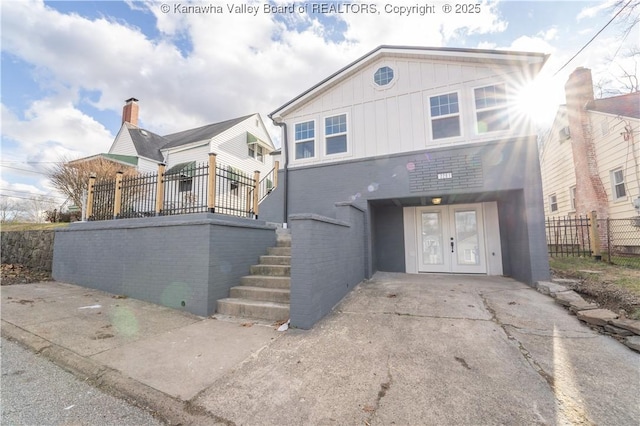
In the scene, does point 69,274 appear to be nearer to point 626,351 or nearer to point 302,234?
point 302,234

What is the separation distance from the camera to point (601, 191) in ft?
35.8

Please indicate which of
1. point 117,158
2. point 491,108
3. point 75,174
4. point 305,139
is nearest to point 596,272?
point 491,108

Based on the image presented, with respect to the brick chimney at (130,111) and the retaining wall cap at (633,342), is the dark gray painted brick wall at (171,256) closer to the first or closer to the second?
the retaining wall cap at (633,342)

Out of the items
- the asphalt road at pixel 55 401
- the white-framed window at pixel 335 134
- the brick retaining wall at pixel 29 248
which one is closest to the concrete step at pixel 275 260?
the asphalt road at pixel 55 401

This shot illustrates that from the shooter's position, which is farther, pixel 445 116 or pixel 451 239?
pixel 451 239

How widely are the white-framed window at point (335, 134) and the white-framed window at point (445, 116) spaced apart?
2.65 metres

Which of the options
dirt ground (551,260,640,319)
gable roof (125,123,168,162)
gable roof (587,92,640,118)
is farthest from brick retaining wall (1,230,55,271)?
gable roof (587,92,640,118)

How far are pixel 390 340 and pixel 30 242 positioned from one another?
40.1 feet

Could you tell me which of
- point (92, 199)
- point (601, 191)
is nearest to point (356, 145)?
point (92, 199)

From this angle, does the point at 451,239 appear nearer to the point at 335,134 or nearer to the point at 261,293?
the point at 335,134

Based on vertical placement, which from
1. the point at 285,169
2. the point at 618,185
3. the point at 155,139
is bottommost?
the point at 618,185

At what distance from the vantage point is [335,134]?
28.1 ft

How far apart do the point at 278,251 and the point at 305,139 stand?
176 inches

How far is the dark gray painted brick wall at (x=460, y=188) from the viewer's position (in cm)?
641
